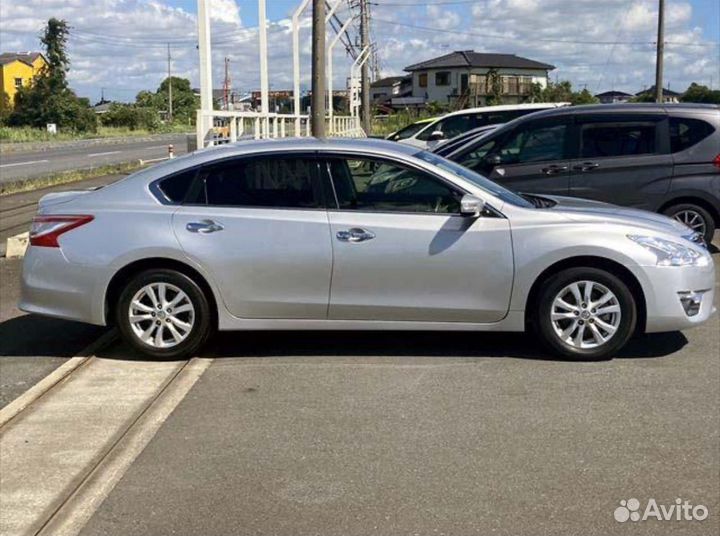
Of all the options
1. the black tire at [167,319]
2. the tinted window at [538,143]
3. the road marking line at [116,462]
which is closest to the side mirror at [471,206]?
the black tire at [167,319]

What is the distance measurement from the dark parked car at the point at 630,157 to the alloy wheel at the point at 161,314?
5.15m

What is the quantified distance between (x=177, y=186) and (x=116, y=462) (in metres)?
2.39

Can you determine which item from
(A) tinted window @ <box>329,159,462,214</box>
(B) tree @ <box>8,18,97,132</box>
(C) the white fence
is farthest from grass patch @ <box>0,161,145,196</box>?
(B) tree @ <box>8,18,97,132</box>

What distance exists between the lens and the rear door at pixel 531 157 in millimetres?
9930

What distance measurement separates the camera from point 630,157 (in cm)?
978

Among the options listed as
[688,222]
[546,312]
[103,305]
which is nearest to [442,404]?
[546,312]

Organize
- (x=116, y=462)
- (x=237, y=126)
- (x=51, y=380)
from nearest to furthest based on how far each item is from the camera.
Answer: (x=116, y=462) → (x=51, y=380) → (x=237, y=126)

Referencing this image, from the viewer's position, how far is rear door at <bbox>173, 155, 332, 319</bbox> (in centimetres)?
602

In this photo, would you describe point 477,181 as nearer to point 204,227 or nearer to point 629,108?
point 204,227

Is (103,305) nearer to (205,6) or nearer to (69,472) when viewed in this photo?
(69,472)

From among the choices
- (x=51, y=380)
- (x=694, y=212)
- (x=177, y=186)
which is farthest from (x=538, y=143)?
(x=51, y=380)

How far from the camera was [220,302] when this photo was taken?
610 centimetres

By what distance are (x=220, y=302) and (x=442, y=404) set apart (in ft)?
6.00

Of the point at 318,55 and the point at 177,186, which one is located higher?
the point at 318,55
